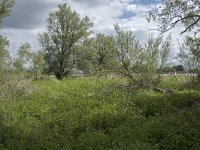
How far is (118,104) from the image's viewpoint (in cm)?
1595

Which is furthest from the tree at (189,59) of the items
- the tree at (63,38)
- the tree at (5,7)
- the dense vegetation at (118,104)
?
the tree at (63,38)

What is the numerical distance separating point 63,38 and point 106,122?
40.4 meters

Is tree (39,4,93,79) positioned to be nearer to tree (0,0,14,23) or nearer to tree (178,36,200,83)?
tree (0,0,14,23)

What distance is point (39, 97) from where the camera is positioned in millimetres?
20672

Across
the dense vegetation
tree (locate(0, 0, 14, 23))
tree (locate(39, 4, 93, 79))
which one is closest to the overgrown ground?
the dense vegetation

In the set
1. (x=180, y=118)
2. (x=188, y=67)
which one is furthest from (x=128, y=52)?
(x=180, y=118)

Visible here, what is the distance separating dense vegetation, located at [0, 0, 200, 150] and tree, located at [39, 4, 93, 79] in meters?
26.8

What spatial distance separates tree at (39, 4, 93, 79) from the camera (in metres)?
52.7

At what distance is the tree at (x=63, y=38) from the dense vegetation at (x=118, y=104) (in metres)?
26.8

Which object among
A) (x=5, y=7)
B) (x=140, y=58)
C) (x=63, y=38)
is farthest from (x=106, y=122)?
(x=63, y=38)

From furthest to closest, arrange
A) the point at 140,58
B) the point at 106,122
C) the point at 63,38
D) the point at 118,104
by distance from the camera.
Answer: the point at 63,38 < the point at 140,58 < the point at 118,104 < the point at 106,122

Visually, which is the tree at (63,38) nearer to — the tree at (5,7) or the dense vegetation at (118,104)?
the tree at (5,7)

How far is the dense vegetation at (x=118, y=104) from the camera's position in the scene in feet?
36.2

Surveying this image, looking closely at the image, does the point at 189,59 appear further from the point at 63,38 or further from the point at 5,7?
the point at 63,38
